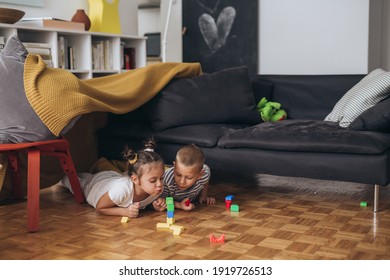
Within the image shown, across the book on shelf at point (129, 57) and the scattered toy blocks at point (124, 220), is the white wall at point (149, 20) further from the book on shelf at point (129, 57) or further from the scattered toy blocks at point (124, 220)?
the scattered toy blocks at point (124, 220)

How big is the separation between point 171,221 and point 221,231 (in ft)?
0.85

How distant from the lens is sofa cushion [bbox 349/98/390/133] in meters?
3.04

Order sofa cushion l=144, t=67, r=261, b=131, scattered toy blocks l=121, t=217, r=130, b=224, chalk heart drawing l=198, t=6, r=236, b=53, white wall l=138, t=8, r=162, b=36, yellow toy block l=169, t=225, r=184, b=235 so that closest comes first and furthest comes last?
1. yellow toy block l=169, t=225, r=184, b=235
2. scattered toy blocks l=121, t=217, r=130, b=224
3. sofa cushion l=144, t=67, r=261, b=131
4. chalk heart drawing l=198, t=6, r=236, b=53
5. white wall l=138, t=8, r=162, b=36

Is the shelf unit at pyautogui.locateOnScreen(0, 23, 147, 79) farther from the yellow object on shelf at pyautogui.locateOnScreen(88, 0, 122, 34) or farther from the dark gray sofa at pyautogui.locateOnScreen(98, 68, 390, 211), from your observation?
the dark gray sofa at pyautogui.locateOnScreen(98, 68, 390, 211)

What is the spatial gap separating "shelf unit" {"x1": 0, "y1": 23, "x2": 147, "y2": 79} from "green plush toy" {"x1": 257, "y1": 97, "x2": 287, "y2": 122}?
170 centimetres

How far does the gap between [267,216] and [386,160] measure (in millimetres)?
683

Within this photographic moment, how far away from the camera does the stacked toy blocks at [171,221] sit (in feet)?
8.54

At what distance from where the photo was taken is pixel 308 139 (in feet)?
10.2

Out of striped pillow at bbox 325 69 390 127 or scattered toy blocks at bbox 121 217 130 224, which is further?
striped pillow at bbox 325 69 390 127

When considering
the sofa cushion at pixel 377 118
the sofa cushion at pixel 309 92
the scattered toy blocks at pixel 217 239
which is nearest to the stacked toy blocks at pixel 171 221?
the scattered toy blocks at pixel 217 239

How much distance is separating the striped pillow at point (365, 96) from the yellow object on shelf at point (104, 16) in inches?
98.6

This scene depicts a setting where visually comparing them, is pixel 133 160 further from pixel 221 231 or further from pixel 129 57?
pixel 129 57

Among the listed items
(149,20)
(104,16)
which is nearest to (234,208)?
(104,16)

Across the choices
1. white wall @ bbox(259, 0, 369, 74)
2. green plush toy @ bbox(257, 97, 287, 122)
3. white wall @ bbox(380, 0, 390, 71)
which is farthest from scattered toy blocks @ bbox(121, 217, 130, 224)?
white wall @ bbox(380, 0, 390, 71)
